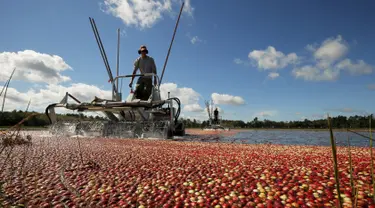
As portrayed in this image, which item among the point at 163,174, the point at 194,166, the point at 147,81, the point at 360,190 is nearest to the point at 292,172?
the point at 360,190

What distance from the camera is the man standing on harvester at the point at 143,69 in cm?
1323

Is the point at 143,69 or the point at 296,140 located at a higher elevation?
the point at 143,69

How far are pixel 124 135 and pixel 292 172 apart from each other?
9.68 m

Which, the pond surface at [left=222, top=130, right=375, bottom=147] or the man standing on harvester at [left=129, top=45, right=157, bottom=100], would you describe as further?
the man standing on harvester at [left=129, top=45, right=157, bottom=100]

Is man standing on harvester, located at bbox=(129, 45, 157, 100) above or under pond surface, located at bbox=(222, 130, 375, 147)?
above

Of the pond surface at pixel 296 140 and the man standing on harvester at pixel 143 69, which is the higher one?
the man standing on harvester at pixel 143 69

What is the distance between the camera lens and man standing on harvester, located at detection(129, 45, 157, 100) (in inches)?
521

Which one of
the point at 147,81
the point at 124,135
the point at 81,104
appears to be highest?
the point at 147,81

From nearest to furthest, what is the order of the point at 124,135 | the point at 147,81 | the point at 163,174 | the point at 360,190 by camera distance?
the point at 360,190
the point at 163,174
the point at 124,135
the point at 147,81

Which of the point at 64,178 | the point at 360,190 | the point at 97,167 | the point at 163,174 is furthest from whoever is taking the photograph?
the point at 97,167

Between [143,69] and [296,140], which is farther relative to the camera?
[296,140]

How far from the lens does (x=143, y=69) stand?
43.6 ft

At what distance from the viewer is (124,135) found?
11.5 meters

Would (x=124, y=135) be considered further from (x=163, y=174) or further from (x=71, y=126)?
(x=163, y=174)
